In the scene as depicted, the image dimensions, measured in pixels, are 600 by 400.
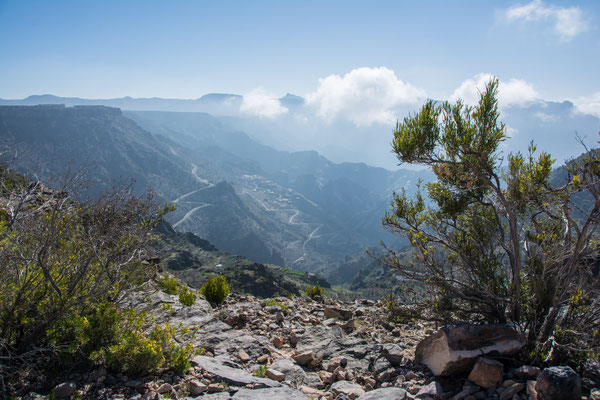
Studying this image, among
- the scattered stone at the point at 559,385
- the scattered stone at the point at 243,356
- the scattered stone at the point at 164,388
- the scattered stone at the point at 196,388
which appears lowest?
the scattered stone at the point at 243,356

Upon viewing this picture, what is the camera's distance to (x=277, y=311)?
424 inches

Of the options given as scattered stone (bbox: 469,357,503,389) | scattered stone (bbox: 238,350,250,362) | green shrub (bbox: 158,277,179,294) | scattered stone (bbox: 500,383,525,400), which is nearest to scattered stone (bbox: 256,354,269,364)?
scattered stone (bbox: 238,350,250,362)

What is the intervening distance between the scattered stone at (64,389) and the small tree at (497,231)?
578cm

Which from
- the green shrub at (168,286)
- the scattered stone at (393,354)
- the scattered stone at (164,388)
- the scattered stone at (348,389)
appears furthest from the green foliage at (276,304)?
the scattered stone at (164,388)

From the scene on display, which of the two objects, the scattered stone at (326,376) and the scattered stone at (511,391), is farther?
the scattered stone at (326,376)

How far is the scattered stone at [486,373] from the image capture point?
16.2 ft

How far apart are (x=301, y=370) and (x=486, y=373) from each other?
10.5 feet

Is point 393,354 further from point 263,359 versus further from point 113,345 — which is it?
point 113,345

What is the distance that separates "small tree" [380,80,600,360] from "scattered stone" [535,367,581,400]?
0.79m

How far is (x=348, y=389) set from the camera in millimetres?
5590

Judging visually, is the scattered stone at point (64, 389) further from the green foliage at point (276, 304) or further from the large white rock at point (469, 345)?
the green foliage at point (276, 304)

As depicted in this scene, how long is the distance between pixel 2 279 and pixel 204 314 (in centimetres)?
508

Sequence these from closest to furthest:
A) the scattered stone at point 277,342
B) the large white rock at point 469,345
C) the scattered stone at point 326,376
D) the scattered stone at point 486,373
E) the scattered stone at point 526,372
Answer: the scattered stone at point 526,372
the scattered stone at point 486,373
the large white rock at point 469,345
the scattered stone at point 326,376
the scattered stone at point 277,342

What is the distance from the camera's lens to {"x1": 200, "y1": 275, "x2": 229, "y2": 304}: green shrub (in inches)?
487
